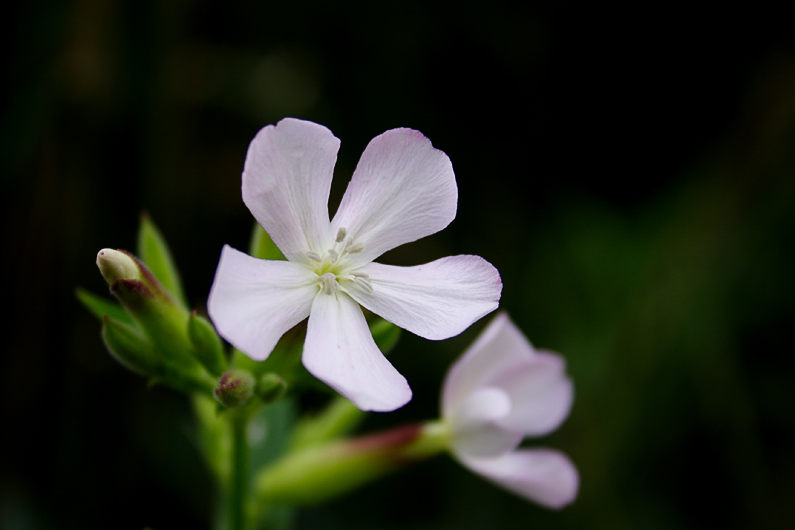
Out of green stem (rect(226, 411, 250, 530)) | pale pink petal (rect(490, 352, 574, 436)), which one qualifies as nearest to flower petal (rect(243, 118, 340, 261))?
green stem (rect(226, 411, 250, 530))

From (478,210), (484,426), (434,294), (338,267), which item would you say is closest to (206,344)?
(338,267)

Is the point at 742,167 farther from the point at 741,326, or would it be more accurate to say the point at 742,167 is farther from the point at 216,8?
the point at 216,8

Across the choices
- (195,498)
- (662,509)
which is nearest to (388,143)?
(195,498)

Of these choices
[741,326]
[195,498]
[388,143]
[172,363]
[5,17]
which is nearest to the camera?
[388,143]

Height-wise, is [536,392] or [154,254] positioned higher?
[154,254]

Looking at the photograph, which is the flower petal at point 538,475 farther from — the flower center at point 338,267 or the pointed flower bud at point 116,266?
the pointed flower bud at point 116,266

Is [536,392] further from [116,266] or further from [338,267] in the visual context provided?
[116,266]
